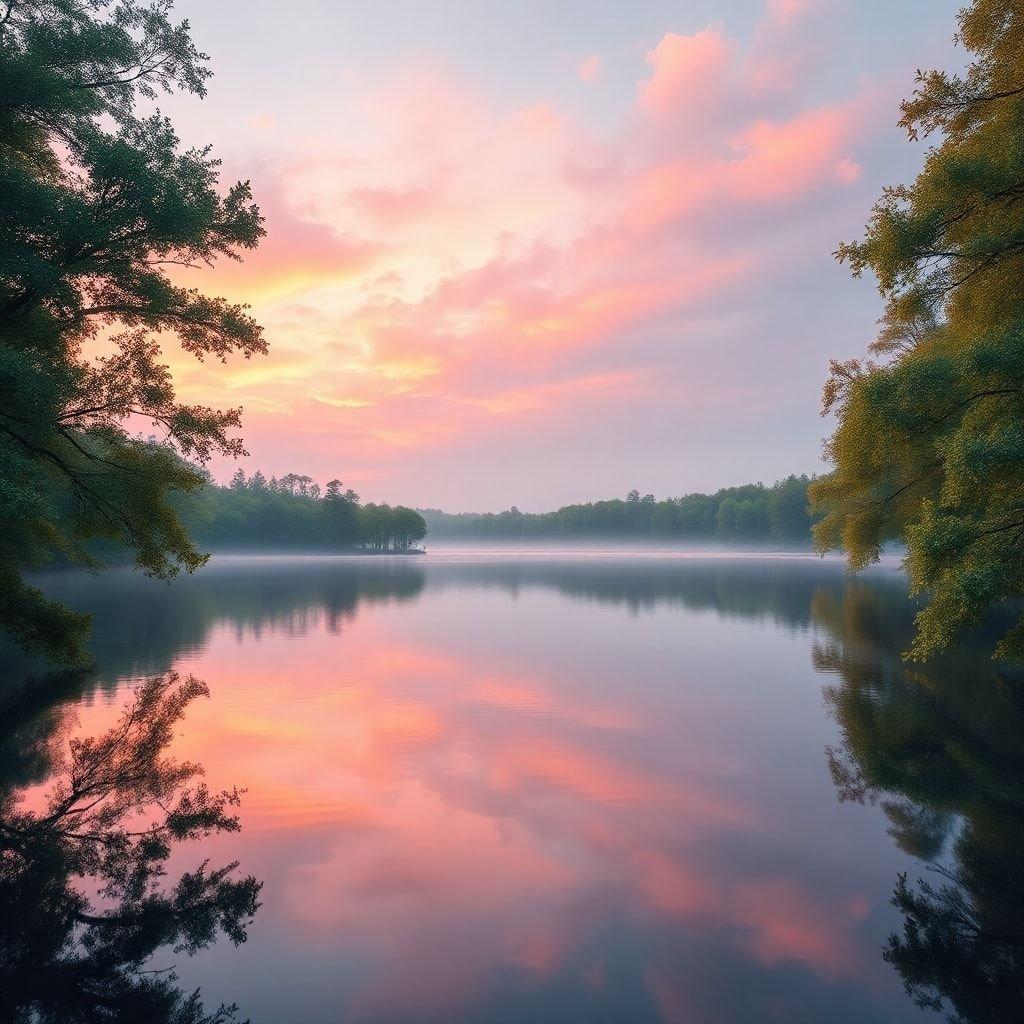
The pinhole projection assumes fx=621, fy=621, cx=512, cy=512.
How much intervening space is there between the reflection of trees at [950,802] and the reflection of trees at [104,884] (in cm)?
785

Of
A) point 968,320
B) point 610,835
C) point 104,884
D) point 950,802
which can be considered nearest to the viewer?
point 104,884

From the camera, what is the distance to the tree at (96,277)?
42.0 feet

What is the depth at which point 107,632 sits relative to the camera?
99.8 feet

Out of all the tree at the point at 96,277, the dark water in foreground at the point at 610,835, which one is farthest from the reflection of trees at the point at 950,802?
the tree at the point at 96,277

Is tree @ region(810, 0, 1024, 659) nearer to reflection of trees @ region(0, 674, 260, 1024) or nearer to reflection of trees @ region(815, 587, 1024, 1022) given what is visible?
reflection of trees @ region(815, 587, 1024, 1022)

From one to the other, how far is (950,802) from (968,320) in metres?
10.0

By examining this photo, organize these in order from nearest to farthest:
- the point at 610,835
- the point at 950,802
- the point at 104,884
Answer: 1. the point at 104,884
2. the point at 610,835
3. the point at 950,802

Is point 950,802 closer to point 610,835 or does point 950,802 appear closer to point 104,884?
point 610,835

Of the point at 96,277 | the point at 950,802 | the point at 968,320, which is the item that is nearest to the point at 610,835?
the point at 950,802

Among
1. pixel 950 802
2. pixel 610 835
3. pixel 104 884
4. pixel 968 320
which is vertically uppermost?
pixel 968 320

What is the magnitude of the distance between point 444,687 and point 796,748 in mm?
11236

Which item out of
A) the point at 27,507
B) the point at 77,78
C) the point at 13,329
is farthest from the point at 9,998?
the point at 77,78

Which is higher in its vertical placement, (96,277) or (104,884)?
(96,277)

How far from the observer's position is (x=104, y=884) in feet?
27.7
